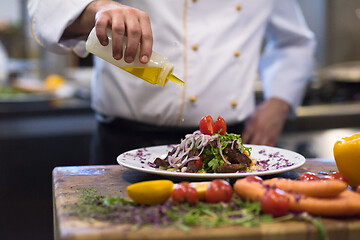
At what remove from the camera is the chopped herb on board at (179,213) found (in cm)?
96

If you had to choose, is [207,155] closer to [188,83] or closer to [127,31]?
[127,31]

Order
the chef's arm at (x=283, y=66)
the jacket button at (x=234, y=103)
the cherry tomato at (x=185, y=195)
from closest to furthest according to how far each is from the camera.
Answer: the cherry tomato at (x=185, y=195)
the jacket button at (x=234, y=103)
the chef's arm at (x=283, y=66)

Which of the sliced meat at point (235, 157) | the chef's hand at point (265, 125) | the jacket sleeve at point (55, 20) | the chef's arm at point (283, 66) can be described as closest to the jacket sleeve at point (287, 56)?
the chef's arm at point (283, 66)

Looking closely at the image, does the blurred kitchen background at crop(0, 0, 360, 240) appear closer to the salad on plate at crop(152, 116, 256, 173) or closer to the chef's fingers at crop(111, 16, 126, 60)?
the salad on plate at crop(152, 116, 256, 173)

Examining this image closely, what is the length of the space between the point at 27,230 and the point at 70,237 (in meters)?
2.36

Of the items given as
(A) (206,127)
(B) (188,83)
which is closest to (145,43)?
(A) (206,127)

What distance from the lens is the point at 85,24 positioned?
162cm

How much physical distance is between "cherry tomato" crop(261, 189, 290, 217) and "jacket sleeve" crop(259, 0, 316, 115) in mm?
1536

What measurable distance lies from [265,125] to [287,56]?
48 centimetres

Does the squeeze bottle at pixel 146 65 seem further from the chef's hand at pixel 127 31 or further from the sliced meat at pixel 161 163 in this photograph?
the sliced meat at pixel 161 163

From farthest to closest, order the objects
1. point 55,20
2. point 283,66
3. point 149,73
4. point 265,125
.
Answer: point 283,66, point 265,125, point 55,20, point 149,73

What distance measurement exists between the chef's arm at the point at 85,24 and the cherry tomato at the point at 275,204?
483 mm

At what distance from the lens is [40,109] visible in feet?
10.2

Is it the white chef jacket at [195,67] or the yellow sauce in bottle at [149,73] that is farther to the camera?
the white chef jacket at [195,67]
